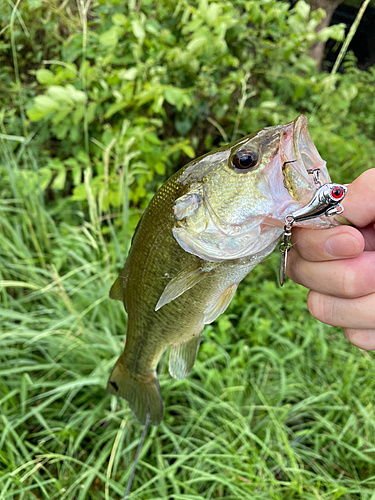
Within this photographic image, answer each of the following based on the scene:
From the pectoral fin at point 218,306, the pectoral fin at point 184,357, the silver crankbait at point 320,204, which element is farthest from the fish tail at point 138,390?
the silver crankbait at point 320,204

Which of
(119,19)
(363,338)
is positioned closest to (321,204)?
(363,338)

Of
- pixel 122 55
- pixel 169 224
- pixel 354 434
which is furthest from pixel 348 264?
pixel 122 55

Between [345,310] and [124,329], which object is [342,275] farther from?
[124,329]

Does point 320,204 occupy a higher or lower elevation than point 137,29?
lower

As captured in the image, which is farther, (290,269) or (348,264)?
(290,269)

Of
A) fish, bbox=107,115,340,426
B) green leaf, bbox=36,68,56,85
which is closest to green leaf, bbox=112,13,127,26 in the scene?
green leaf, bbox=36,68,56,85

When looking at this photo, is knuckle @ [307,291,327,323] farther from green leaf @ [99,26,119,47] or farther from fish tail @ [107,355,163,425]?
green leaf @ [99,26,119,47]

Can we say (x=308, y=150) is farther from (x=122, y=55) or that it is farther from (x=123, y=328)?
(x=122, y=55)

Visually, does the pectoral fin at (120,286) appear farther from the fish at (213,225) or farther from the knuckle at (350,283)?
the knuckle at (350,283)
